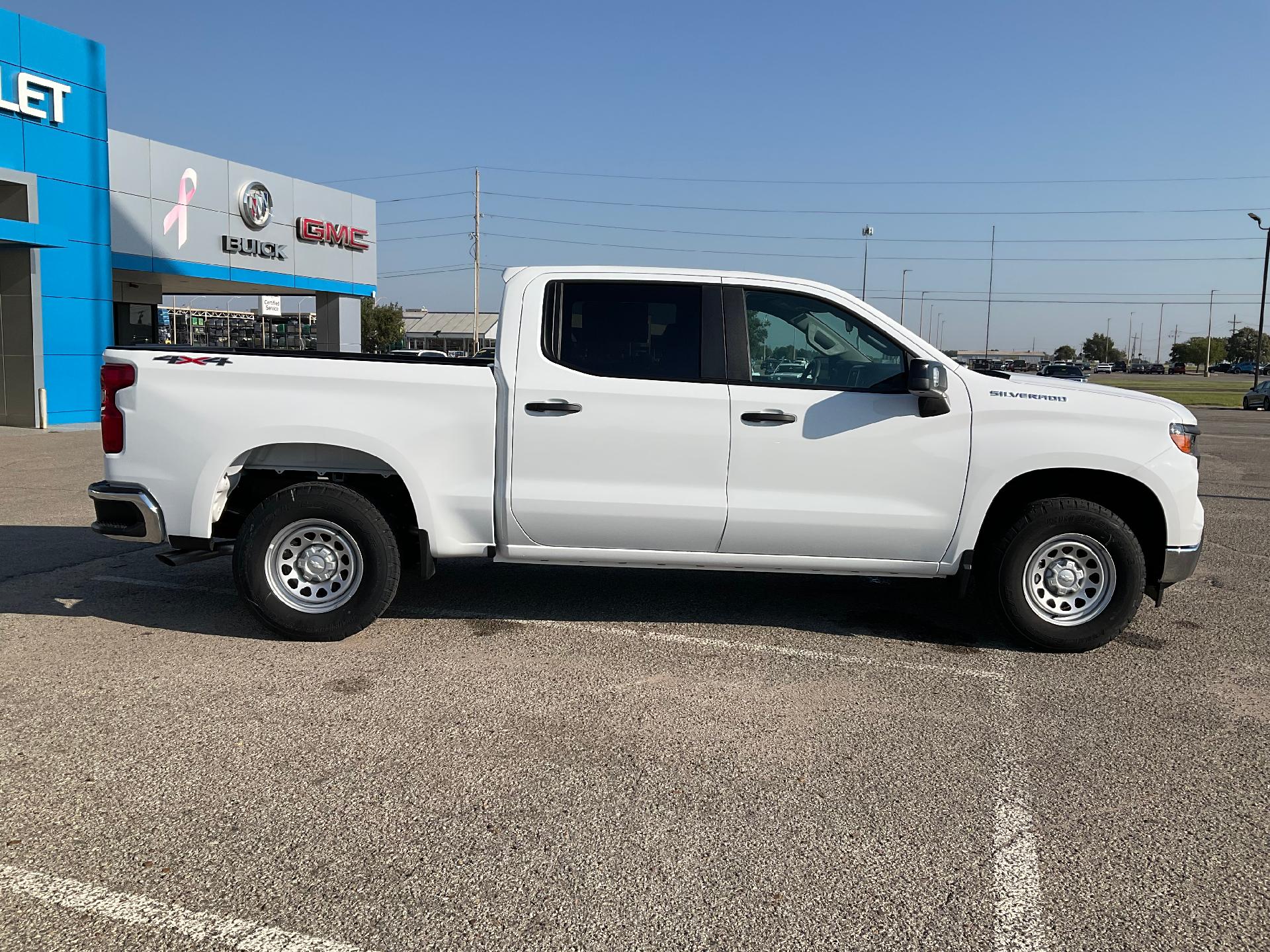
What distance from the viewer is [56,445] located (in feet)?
52.0

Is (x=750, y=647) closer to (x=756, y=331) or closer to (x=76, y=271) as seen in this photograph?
(x=756, y=331)

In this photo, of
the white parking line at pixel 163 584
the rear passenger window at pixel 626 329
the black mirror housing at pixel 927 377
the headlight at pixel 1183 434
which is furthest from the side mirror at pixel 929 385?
the white parking line at pixel 163 584

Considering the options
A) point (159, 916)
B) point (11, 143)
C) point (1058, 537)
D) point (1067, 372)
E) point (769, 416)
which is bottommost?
point (159, 916)

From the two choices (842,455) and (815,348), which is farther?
(815,348)

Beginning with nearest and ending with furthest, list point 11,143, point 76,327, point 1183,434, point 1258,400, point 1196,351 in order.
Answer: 1. point 1183,434
2. point 11,143
3. point 76,327
4. point 1258,400
5. point 1196,351

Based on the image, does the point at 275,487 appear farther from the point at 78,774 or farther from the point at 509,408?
the point at 78,774

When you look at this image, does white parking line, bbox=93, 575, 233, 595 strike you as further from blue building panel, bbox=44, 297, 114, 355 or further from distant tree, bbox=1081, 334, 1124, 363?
distant tree, bbox=1081, 334, 1124, 363

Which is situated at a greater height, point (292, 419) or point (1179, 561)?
point (292, 419)

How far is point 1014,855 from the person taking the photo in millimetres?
3293

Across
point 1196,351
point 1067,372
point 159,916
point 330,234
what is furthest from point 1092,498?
point 1196,351

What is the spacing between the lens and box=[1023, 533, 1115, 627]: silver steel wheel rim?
17.7 feet

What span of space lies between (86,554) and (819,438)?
5649 millimetres

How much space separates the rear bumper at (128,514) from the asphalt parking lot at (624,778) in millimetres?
597

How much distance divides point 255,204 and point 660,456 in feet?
88.2
